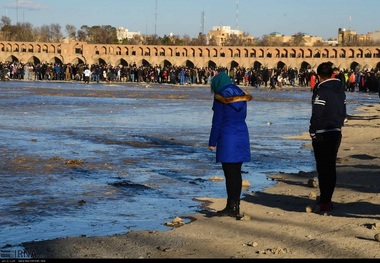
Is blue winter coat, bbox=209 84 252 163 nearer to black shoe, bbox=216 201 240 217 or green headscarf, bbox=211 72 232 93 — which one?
green headscarf, bbox=211 72 232 93

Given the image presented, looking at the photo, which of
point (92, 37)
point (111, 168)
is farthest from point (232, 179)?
point (92, 37)

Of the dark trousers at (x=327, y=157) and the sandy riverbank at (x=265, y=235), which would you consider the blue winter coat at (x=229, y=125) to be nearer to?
the sandy riverbank at (x=265, y=235)

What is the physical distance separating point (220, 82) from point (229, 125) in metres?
0.42

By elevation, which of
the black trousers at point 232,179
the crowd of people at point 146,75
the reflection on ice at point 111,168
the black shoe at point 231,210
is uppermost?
the black trousers at point 232,179

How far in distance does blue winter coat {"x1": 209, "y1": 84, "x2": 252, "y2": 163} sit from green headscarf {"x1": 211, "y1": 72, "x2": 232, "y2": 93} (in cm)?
4

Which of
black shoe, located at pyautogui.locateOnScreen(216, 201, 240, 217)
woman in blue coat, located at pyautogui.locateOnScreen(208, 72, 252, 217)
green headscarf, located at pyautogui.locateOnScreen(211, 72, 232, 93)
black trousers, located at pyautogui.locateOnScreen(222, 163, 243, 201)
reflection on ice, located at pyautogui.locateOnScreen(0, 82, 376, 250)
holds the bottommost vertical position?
reflection on ice, located at pyautogui.locateOnScreen(0, 82, 376, 250)

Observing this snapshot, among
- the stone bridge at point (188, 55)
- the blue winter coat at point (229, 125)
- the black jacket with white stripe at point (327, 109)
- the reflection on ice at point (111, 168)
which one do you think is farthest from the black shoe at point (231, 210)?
the stone bridge at point (188, 55)

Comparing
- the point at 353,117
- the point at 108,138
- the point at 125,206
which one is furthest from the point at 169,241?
the point at 353,117

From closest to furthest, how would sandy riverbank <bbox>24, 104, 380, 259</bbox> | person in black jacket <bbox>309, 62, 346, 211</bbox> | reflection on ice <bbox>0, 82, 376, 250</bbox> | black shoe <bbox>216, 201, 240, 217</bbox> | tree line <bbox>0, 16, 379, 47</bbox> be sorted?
sandy riverbank <bbox>24, 104, 380, 259</bbox>
reflection on ice <bbox>0, 82, 376, 250</bbox>
black shoe <bbox>216, 201, 240, 217</bbox>
person in black jacket <bbox>309, 62, 346, 211</bbox>
tree line <bbox>0, 16, 379, 47</bbox>

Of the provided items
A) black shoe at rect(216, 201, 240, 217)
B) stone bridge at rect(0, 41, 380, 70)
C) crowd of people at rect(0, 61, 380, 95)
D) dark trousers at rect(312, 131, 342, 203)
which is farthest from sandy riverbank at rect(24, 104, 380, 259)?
stone bridge at rect(0, 41, 380, 70)

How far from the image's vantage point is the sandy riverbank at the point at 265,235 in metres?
6.46

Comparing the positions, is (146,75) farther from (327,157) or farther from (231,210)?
(231,210)

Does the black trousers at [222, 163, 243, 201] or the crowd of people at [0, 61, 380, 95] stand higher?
the black trousers at [222, 163, 243, 201]

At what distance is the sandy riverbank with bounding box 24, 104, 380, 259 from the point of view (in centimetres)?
646
